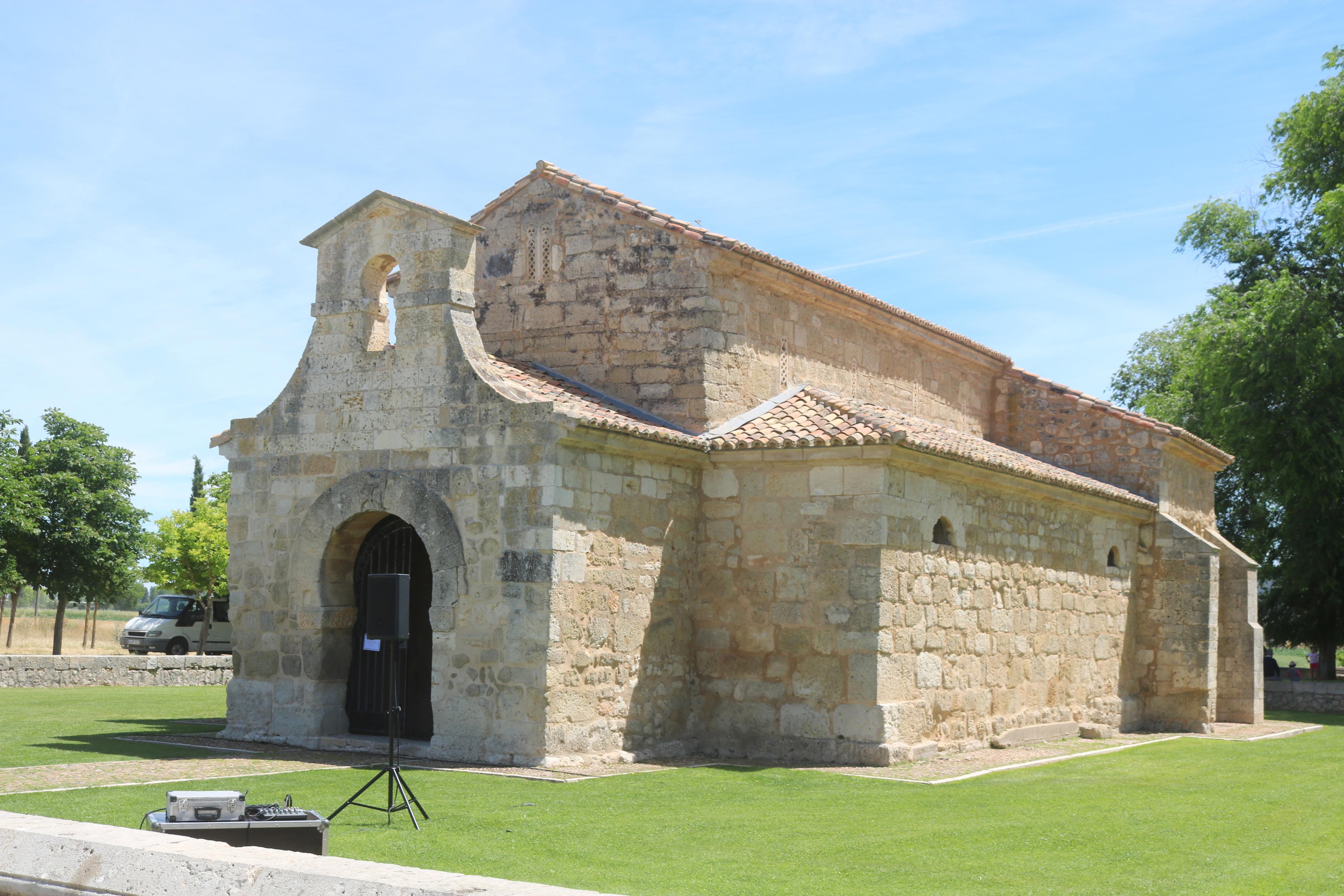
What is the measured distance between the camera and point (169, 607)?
33.2 m

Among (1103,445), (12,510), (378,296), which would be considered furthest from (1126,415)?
(12,510)

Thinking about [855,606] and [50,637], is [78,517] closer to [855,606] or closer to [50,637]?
[50,637]

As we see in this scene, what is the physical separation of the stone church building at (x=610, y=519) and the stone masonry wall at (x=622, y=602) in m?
0.04

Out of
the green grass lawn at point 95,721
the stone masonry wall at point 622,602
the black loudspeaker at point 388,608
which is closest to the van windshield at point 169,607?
the green grass lawn at point 95,721

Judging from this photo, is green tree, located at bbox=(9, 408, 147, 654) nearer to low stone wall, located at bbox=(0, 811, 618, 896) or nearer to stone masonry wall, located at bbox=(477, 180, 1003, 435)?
stone masonry wall, located at bbox=(477, 180, 1003, 435)

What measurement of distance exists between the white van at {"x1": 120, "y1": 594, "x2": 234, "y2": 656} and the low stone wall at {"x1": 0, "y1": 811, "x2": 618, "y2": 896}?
94.1 ft

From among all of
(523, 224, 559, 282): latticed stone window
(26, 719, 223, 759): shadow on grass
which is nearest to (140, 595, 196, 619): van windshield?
(26, 719, 223, 759): shadow on grass

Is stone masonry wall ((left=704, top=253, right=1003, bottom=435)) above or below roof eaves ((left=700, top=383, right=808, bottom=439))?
above

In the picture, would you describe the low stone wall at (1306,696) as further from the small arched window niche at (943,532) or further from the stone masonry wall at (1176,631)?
the small arched window niche at (943,532)

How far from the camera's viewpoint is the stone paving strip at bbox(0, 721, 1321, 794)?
10375mm

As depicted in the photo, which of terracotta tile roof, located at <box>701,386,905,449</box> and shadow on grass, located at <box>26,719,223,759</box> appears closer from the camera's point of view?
shadow on grass, located at <box>26,719,223,759</box>

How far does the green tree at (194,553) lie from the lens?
1389 inches

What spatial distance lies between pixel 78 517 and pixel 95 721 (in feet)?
61.3

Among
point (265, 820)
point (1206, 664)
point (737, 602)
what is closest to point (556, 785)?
point (737, 602)
